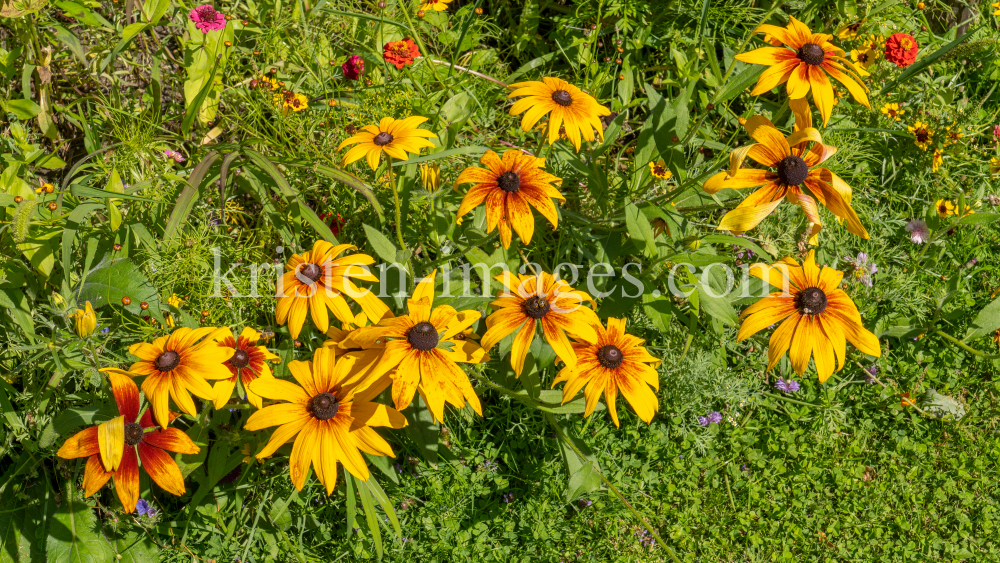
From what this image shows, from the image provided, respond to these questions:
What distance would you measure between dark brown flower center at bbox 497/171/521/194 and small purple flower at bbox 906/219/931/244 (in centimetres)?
213

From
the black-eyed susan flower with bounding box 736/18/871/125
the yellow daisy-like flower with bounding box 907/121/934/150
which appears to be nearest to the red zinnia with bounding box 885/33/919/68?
the yellow daisy-like flower with bounding box 907/121/934/150

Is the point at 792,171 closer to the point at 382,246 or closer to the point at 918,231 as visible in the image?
the point at 382,246

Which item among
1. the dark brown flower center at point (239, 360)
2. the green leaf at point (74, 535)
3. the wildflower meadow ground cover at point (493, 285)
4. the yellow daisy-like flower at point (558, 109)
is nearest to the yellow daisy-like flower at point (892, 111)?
the wildflower meadow ground cover at point (493, 285)

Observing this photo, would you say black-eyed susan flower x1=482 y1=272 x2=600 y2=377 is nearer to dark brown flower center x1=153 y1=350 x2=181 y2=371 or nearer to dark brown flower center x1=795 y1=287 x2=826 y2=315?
dark brown flower center x1=795 y1=287 x2=826 y2=315

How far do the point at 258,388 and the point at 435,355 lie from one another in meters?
0.44

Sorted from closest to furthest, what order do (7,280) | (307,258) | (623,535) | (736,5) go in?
1. (307,258)
2. (7,280)
3. (623,535)
4. (736,5)

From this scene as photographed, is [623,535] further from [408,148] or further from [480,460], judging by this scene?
[408,148]

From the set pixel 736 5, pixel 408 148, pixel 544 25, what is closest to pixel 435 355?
pixel 408 148

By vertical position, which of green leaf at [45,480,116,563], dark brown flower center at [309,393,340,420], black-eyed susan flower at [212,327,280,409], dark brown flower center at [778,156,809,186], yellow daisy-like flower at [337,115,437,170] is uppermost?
dark brown flower center at [778,156,809,186]

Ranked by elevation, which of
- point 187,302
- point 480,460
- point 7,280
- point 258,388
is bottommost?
point 480,460

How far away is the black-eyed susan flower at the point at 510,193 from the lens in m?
1.68

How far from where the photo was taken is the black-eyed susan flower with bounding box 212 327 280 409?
1.72 m

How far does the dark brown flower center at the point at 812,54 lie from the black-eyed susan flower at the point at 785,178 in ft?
0.40

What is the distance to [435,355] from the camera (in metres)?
1.53
